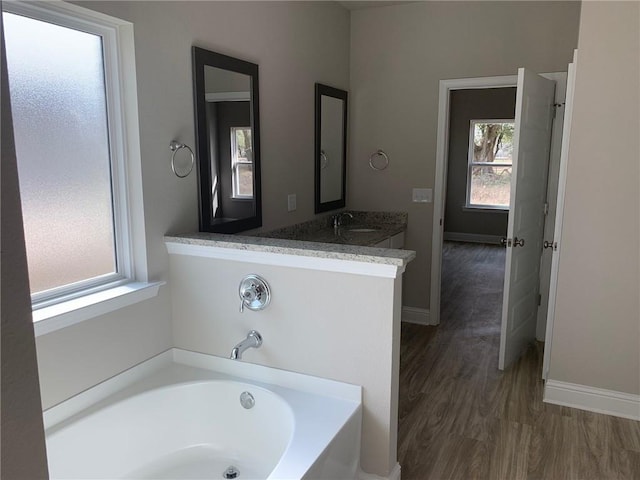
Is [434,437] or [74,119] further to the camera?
[434,437]

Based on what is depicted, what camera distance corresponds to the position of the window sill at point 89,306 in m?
1.83

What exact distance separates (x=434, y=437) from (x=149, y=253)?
5.73 feet

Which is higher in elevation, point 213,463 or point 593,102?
point 593,102

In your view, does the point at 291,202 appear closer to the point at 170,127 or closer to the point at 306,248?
the point at 170,127

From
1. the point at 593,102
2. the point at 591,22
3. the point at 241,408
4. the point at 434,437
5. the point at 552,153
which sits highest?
the point at 591,22

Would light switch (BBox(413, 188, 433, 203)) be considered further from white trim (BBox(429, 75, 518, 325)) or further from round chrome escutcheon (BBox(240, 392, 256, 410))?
round chrome escutcheon (BBox(240, 392, 256, 410))

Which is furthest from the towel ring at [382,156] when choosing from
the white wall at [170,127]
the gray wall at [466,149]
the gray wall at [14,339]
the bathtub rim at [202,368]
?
the gray wall at [14,339]

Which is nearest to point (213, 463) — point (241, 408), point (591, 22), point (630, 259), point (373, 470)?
point (241, 408)

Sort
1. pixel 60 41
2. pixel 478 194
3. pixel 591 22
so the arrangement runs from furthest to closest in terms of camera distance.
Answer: pixel 478 194 → pixel 591 22 → pixel 60 41

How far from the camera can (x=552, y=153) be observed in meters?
3.71

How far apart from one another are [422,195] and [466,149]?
431cm

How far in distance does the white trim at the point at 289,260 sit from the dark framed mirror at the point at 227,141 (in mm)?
253

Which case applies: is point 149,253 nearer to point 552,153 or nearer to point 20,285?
point 20,285

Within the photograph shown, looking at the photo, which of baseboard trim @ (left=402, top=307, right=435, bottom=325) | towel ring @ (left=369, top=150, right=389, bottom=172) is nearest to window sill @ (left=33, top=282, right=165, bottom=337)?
towel ring @ (left=369, top=150, right=389, bottom=172)
